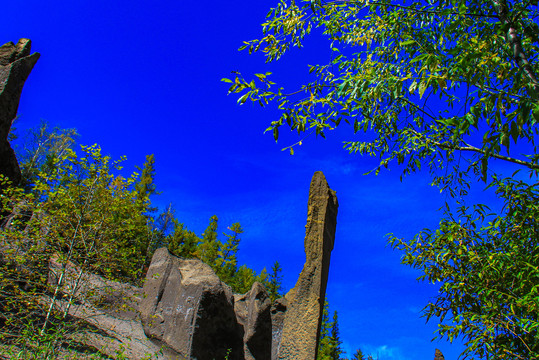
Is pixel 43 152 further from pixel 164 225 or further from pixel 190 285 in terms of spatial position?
pixel 190 285

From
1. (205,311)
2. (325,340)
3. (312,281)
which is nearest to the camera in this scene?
(312,281)

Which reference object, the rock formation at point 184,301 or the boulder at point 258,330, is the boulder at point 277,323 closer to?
the rock formation at point 184,301

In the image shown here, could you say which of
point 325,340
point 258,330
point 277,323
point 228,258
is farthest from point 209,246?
point 258,330

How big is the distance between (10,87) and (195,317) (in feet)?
29.6

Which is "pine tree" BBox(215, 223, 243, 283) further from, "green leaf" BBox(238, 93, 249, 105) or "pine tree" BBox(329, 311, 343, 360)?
"green leaf" BBox(238, 93, 249, 105)

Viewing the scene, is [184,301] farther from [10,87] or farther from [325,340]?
[325,340]

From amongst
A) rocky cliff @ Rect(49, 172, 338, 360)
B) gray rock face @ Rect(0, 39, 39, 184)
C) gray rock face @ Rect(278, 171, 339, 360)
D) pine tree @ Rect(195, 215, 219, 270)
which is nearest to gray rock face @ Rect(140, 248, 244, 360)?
rocky cliff @ Rect(49, 172, 338, 360)

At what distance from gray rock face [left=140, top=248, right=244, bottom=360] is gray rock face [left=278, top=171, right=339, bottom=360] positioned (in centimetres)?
389

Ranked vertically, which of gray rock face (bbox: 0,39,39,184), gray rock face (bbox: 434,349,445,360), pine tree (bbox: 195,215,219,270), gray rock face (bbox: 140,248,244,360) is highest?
pine tree (bbox: 195,215,219,270)

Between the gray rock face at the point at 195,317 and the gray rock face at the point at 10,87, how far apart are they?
596cm

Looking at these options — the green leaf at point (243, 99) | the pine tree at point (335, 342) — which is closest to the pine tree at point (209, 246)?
the pine tree at point (335, 342)

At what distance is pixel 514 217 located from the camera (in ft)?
23.8

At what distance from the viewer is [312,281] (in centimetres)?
767

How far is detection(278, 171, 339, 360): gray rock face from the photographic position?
23.5ft
